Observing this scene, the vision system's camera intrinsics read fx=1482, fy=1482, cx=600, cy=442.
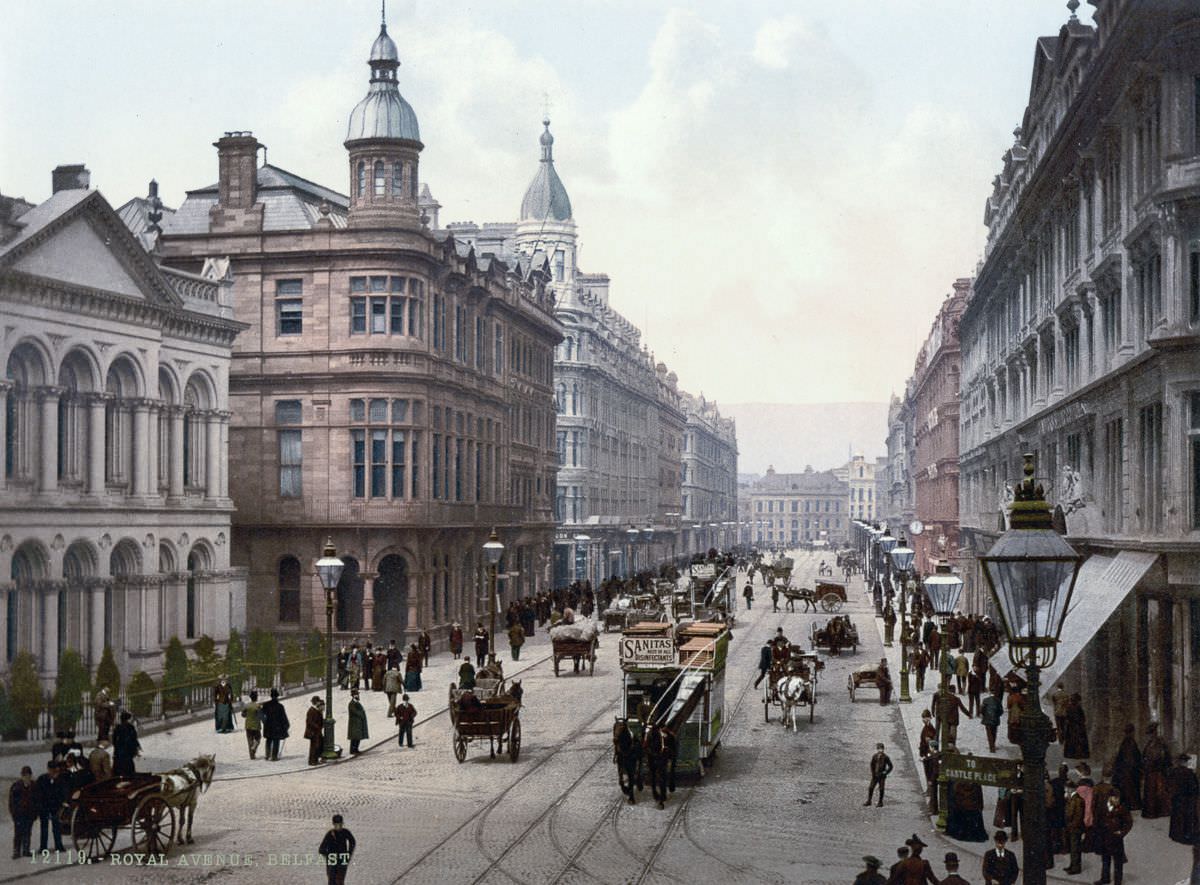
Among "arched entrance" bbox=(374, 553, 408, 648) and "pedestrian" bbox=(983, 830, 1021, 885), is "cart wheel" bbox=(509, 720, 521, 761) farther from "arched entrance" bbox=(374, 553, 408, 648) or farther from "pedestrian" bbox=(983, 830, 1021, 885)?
"arched entrance" bbox=(374, 553, 408, 648)

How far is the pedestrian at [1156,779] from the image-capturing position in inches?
938

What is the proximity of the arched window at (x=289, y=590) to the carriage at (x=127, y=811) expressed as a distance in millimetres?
31605

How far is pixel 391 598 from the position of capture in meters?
54.5

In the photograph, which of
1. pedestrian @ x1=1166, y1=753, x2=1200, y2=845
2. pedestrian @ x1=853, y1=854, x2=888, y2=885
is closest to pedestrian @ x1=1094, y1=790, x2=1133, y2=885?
pedestrian @ x1=1166, y1=753, x2=1200, y2=845

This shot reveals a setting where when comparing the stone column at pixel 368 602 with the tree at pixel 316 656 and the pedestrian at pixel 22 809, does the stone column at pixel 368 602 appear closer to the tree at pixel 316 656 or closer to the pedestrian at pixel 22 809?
the tree at pixel 316 656

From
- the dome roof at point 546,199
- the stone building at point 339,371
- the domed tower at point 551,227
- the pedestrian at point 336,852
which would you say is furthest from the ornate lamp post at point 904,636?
the dome roof at point 546,199

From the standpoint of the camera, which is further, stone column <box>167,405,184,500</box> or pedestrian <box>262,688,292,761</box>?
stone column <box>167,405,184,500</box>

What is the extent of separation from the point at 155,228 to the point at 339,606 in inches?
589

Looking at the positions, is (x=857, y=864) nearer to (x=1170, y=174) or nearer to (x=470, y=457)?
(x=1170, y=174)

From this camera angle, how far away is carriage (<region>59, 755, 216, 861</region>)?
20.8 meters

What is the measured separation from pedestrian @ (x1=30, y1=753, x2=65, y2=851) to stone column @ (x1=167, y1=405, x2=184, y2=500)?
68.2ft

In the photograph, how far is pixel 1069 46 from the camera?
125 ft

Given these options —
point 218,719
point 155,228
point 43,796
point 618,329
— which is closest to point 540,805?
point 43,796

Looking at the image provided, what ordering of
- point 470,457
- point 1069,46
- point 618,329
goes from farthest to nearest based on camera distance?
point 618,329 < point 470,457 < point 1069,46
